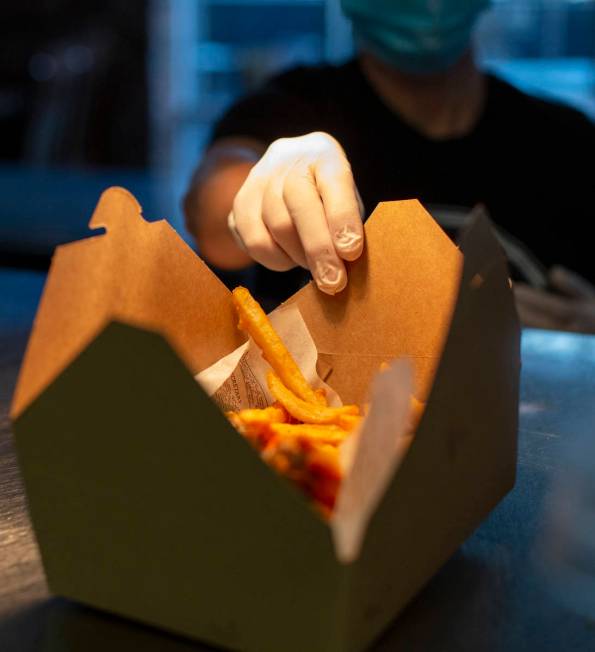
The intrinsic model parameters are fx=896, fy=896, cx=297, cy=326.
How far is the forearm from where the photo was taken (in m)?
1.71

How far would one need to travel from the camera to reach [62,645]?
0.53m

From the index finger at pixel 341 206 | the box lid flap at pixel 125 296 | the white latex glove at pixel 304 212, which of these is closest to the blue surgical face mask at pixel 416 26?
the white latex glove at pixel 304 212

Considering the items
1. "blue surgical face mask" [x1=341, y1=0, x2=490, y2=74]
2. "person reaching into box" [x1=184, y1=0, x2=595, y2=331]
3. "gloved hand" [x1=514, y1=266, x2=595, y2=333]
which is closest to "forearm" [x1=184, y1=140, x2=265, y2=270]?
"person reaching into box" [x1=184, y1=0, x2=595, y2=331]

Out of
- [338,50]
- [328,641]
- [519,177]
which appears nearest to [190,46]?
[338,50]

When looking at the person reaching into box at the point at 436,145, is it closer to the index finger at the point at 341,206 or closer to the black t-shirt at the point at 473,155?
the black t-shirt at the point at 473,155

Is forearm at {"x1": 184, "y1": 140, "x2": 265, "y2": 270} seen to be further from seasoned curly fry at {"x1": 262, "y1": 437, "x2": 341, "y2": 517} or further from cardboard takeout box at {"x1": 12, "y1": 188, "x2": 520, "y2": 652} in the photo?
seasoned curly fry at {"x1": 262, "y1": 437, "x2": 341, "y2": 517}

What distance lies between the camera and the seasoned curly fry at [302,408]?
701 millimetres

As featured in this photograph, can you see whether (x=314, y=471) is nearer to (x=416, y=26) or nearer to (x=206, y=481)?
(x=206, y=481)

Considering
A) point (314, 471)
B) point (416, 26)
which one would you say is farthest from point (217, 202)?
point (314, 471)

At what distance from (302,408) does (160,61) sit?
6.13 meters

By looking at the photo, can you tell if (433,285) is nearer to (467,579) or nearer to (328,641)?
(467,579)

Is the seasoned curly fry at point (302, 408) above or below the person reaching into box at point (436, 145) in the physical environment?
above

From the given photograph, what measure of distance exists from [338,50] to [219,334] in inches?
218

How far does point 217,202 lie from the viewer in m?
1.73
